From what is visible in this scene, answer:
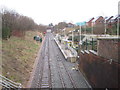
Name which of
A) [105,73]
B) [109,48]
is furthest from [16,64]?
[109,48]

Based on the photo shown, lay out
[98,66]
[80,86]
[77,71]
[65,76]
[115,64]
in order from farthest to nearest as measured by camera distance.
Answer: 1. [77,71]
2. [65,76]
3. [80,86]
4. [98,66]
5. [115,64]

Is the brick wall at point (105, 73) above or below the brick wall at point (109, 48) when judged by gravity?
below

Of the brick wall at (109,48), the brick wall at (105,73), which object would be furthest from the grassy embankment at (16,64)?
the brick wall at (109,48)

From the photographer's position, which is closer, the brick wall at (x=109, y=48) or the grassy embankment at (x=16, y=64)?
the brick wall at (x=109, y=48)

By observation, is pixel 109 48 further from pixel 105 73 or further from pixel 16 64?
pixel 16 64

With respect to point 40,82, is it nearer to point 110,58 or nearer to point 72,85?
point 72,85

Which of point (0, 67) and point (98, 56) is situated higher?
point (98, 56)

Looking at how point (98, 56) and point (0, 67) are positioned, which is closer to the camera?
point (98, 56)

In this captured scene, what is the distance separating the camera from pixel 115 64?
5.15 m

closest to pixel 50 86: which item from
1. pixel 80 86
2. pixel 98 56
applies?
pixel 80 86

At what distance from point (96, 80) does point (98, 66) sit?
0.82 metres

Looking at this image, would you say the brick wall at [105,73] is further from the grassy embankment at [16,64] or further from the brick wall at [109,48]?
the grassy embankment at [16,64]

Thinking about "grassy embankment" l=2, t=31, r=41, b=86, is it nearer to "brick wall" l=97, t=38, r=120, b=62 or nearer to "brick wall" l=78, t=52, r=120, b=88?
"brick wall" l=78, t=52, r=120, b=88

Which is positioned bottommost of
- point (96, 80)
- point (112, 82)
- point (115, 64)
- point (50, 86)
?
point (50, 86)
